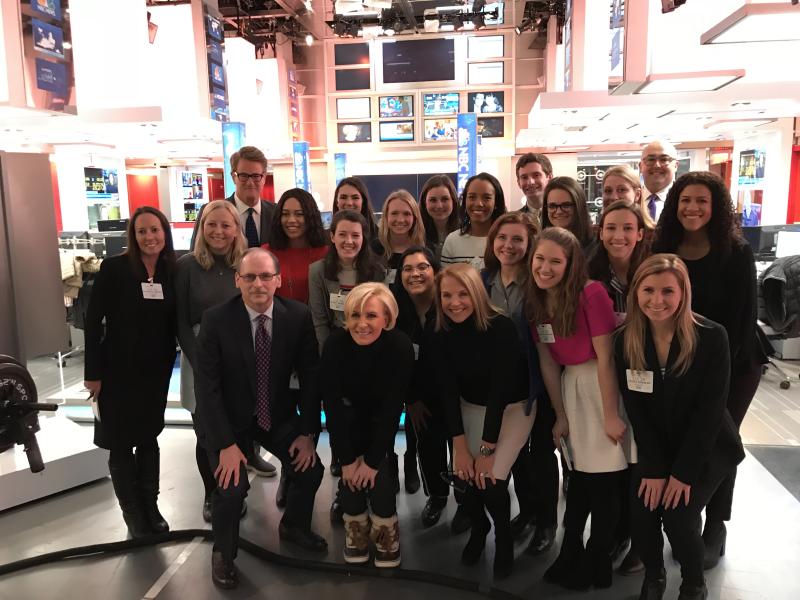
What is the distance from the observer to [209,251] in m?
2.96

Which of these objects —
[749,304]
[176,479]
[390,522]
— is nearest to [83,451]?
[176,479]

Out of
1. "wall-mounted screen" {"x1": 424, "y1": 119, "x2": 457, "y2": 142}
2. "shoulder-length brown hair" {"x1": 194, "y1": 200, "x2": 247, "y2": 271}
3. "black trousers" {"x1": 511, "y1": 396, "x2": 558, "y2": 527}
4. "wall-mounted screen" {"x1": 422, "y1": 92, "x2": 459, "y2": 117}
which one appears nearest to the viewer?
"black trousers" {"x1": 511, "y1": 396, "x2": 558, "y2": 527}

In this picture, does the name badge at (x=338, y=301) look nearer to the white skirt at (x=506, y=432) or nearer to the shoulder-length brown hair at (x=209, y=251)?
the shoulder-length brown hair at (x=209, y=251)

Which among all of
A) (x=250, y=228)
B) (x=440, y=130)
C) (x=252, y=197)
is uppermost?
(x=440, y=130)

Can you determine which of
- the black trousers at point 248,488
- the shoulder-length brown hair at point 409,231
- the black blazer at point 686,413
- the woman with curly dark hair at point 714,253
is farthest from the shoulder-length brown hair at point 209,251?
the woman with curly dark hair at point 714,253

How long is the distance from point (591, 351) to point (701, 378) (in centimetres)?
40

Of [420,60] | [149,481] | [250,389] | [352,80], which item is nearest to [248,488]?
[250,389]

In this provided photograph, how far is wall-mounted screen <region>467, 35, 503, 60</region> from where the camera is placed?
53.7 ft

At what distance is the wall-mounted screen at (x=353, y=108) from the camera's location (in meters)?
16.9

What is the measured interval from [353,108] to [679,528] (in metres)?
16.2

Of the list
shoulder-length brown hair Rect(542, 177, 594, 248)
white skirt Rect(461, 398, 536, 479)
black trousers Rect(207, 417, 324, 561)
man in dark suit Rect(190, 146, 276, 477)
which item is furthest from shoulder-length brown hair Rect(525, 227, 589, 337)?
man in dark suit Rect(190, 146, 276, 477)

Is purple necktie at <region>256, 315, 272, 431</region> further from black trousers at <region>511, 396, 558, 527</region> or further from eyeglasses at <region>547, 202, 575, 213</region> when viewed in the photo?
eyeglasses at <region>547, 202, 575, 213</region>

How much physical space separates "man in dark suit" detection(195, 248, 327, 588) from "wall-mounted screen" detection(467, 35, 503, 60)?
50.7 feet

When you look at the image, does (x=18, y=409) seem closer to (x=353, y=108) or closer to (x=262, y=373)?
(x=262, y=373)
